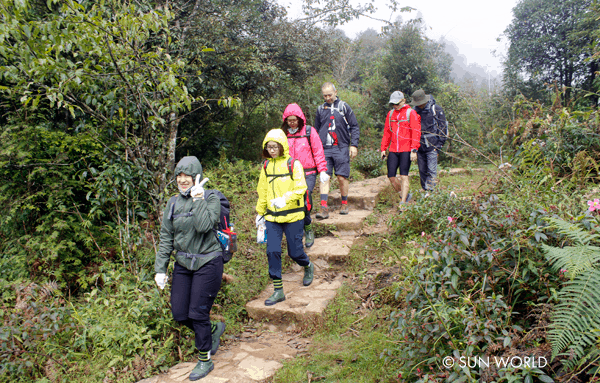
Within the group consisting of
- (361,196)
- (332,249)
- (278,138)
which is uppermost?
(278,138)

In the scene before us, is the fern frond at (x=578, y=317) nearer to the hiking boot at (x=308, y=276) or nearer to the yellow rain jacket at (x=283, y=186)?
the yellow rain jacket at (x=283, y=186)

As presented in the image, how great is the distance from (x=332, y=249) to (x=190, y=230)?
253 centimetres

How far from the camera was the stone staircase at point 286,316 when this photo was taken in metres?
3.28

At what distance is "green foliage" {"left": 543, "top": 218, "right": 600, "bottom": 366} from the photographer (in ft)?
6.29

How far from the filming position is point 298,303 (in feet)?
13.9

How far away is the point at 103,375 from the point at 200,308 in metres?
1.07

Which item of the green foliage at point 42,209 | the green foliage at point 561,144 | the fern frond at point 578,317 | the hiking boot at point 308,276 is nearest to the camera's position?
the fern frond at point 578,317

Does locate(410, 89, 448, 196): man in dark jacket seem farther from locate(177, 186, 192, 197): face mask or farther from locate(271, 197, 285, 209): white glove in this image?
locate(177, 186, 192, 197): face mask

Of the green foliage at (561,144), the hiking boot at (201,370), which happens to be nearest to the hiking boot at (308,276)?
the hiking boot at (201,370)

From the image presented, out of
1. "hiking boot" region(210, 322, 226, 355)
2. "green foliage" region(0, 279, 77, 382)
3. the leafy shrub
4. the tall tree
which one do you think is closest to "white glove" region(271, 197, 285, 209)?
"hiking boot" region(210, 322, 226, 355)

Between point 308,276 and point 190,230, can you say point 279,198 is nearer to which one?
point 190,230

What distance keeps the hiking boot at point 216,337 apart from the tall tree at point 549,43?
12.5m

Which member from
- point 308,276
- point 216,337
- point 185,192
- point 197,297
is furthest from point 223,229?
point 308,276

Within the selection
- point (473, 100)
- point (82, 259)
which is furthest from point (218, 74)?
point (473, 100)
